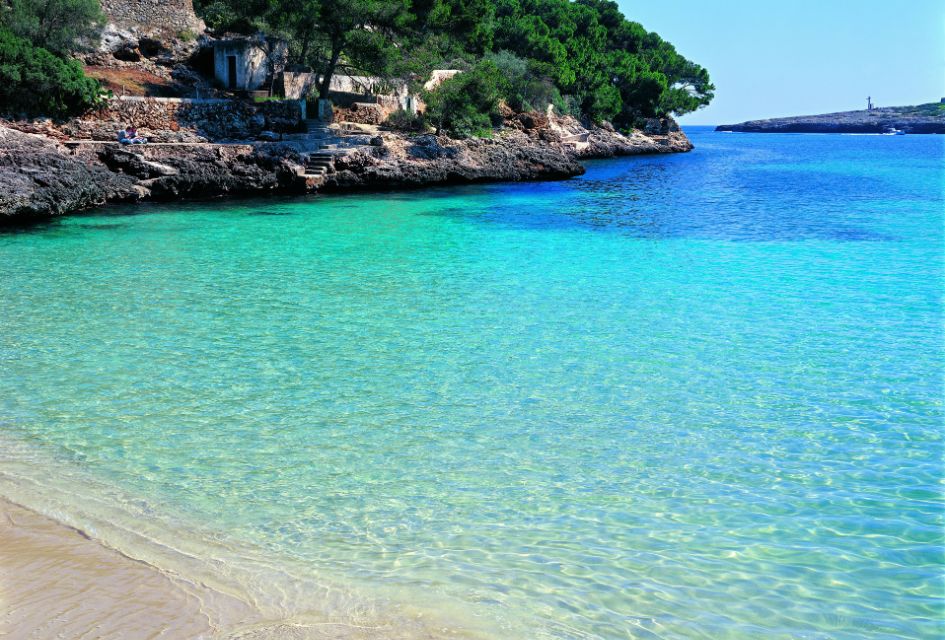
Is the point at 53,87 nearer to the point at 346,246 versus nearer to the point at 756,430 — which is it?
the point at 346,246

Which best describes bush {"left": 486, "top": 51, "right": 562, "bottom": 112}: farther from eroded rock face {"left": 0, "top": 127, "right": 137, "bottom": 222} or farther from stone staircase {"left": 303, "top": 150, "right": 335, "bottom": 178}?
eroded rock face {"left": 0, "top": 127, "right": 137, "bottom": 222}

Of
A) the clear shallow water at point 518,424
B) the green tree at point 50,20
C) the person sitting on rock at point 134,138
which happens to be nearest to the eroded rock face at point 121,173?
the person sitting on rock at point 134,138

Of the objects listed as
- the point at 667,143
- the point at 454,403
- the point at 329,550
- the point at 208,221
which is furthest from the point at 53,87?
the point at 667,143

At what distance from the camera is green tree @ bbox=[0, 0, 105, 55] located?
29.5 m

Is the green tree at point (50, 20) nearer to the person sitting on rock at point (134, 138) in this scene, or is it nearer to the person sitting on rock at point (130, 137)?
the person sitting on rock at point (130, 137)

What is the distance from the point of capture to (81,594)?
441 cm

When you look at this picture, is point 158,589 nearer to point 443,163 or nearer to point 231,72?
A: point 443,163

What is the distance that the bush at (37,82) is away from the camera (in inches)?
1062

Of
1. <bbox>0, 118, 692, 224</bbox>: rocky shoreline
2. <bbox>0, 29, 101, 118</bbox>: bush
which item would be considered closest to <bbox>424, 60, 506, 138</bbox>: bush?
<bbox>0, 118, 692, 224</bbox>: rocky shoreline

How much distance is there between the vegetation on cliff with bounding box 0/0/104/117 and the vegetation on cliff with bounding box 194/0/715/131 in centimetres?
671

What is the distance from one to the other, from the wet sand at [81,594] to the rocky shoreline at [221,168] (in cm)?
1848

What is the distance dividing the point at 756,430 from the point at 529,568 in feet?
11.5

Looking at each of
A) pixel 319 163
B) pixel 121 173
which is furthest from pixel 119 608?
pixel 319 163

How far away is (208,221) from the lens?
2233 cm
